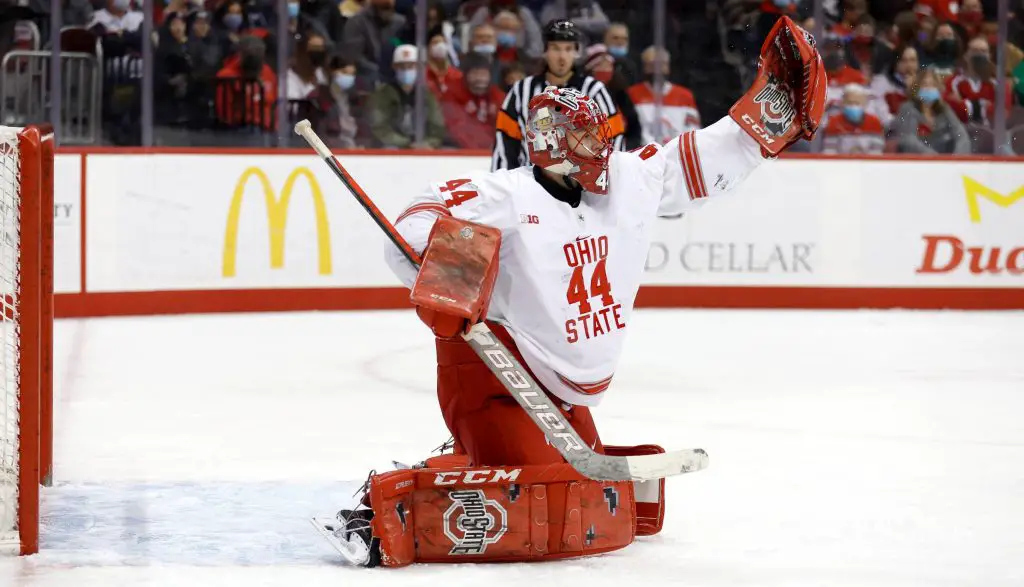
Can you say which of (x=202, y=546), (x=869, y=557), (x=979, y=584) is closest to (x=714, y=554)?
(x=869, y=557)

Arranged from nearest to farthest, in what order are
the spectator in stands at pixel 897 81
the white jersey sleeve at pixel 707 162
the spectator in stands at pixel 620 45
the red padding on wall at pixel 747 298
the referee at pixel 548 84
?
the white jersey sleeve at pixel 707 162
the referee at pixel 548 84
the red padding on wall at pixel 747 298
the spectator in stands at pixel 620 45
the spectator in stands at pixel 897 81

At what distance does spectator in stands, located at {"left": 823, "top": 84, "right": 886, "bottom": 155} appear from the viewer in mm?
8461

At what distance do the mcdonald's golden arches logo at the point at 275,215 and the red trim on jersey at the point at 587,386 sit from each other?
189 inches

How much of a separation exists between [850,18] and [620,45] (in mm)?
1275

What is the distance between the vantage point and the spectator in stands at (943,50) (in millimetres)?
8539

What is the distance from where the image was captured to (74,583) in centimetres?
286

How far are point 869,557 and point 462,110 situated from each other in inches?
211

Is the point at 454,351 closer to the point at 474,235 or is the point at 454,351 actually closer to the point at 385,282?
the point at 474,235

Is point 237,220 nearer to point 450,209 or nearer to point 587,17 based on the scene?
point 587,17

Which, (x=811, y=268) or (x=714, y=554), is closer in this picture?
(x=714, y=554)

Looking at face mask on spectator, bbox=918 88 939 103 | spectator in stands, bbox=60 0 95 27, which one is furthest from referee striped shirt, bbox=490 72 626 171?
face mask on spectator, bbox=918 88 939 103

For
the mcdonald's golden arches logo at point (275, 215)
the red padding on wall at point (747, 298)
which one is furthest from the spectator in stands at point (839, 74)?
the mcdonald's golden arches logo at point (275, 215)

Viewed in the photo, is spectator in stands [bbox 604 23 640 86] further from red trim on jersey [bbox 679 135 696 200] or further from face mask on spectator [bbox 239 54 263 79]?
red trim on jersey [bbox 679 135 696 200]

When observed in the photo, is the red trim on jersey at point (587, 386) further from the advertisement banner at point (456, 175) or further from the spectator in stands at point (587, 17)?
the spectator in stands at point (587, 17)
